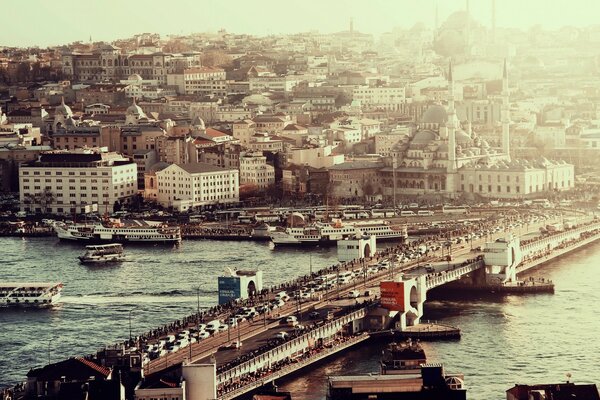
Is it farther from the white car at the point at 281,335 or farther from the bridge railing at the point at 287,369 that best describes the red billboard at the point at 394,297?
the white car at the point at 281,335

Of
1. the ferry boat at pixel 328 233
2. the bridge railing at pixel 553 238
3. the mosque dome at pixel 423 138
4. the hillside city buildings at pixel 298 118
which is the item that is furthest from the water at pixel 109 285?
the mosque dome at pixel 423 138

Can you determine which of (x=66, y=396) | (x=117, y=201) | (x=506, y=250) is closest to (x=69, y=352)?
(x=66, y=396)

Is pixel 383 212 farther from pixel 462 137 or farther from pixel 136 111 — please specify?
pixel 136 111

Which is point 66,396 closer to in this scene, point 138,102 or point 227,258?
point 227,258

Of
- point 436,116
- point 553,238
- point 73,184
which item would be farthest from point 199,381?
point 436,116

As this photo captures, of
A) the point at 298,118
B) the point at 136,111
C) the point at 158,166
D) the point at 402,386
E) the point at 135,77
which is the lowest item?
the point at 402,386
